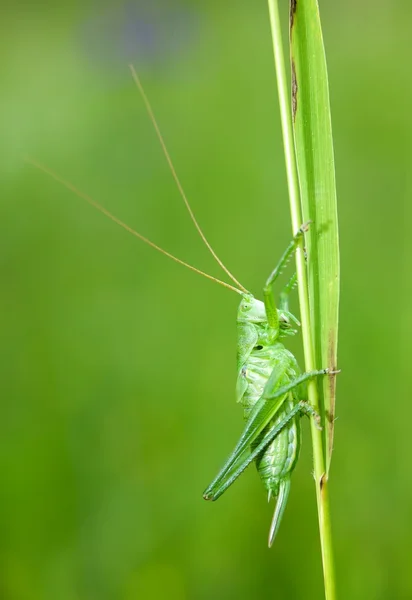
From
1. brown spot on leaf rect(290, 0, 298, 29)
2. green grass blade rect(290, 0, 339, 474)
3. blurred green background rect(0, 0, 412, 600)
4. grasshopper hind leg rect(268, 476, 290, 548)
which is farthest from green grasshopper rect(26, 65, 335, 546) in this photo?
blurred green background rect(0, 0, 412, 600)

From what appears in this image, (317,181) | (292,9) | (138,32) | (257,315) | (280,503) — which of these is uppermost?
(138,32)

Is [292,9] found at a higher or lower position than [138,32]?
lower

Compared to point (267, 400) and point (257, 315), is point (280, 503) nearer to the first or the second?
point (267, 400)

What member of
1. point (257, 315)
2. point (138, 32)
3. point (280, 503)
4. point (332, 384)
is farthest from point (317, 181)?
point (138, 32)

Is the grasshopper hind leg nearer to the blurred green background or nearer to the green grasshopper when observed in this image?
the green grasshopper

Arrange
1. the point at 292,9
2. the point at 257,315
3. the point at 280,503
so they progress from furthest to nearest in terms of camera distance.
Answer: the point at 257,315 → the point at 280,503 → the point at 292,9

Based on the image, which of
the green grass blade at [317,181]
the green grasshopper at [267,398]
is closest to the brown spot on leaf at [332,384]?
the green grass blade at [317,181]

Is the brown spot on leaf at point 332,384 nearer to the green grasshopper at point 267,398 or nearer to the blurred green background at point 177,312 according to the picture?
→ the green grasshopper at point 267,398
